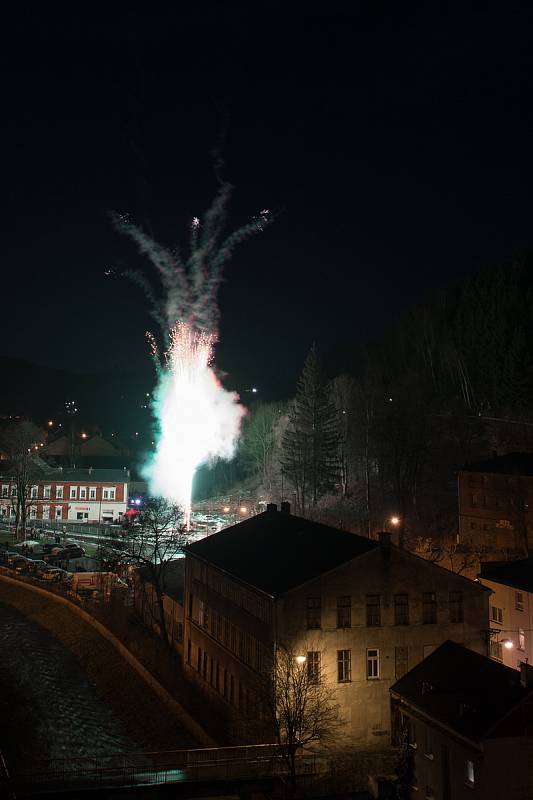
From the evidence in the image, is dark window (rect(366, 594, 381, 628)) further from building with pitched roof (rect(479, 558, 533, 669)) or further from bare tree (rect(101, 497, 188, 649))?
bare tree (rect(101, 497, 188, 649))

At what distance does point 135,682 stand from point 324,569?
1345 cm

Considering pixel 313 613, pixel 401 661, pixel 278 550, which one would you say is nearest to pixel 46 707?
pixel 278 550

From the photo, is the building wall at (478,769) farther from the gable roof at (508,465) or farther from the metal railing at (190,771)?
the gable roof at (508,465)

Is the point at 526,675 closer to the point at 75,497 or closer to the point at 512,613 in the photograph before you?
the point at 512,613

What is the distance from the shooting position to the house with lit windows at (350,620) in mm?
24641

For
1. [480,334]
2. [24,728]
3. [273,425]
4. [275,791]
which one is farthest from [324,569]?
[273,425]

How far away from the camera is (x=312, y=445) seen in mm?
62375

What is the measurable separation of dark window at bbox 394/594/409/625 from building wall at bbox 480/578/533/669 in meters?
4.10

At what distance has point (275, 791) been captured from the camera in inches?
842

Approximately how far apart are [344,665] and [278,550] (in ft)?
20.9

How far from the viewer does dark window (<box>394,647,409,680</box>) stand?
2536cm

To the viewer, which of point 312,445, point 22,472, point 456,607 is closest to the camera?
point 456,607

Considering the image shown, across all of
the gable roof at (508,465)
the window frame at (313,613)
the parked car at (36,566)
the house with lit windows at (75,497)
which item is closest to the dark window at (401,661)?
the window frame at (313,613)

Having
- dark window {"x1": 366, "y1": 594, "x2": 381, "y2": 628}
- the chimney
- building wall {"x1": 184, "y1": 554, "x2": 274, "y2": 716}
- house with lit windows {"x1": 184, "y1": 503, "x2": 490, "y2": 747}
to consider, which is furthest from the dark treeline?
the chimney
